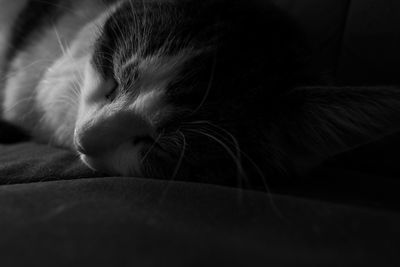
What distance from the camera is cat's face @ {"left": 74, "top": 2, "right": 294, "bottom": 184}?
2.13 feet

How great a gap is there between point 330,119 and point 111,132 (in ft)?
1.24

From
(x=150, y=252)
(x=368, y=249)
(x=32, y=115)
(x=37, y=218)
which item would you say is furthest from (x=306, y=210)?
(x=32, y=115)

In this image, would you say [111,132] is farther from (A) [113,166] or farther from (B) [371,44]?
(B) [371,44]

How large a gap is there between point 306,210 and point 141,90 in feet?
1.17

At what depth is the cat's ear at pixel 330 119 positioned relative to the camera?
0.59m

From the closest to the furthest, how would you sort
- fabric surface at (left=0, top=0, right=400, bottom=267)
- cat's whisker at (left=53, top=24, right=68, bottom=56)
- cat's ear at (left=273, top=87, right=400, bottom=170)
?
fabric surface at (left=0, top=0, right=400, bottom=267) < cat's ear at (left=273, top=87, right=400, bottom=170) < cat's whisker at (left=53, top=24, right=68, bottom=56)

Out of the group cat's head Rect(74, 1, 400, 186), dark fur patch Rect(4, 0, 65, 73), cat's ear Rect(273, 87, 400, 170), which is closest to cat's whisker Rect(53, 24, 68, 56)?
dark fur patch Rect(4, 0, 65, 73)

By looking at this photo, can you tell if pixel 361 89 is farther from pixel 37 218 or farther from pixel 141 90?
pixel 37 218

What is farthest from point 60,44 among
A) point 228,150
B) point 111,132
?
point 228,150

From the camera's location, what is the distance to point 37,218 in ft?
1.45

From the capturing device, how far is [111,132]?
64 cm

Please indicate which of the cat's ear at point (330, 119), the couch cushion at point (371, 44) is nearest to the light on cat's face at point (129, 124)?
the cat's ear at point (330, 119)

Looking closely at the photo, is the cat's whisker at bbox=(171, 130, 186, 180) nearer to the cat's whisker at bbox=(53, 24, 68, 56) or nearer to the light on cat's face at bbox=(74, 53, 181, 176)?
the light on cat's face at bbox=(74, 53, 181, 176)

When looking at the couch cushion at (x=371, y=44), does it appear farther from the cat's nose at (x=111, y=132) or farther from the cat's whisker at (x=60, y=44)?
the cat's whisker at (x=60, y=44)
